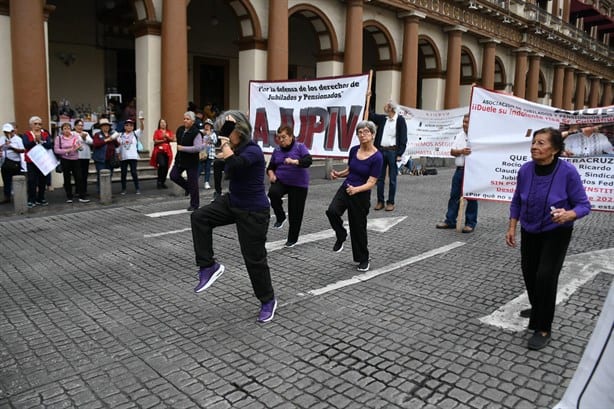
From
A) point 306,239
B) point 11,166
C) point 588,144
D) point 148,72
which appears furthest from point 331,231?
point 148,72

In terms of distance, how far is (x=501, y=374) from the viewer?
365 centimetres

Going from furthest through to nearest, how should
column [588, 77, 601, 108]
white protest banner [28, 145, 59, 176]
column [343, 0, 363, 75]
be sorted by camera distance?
column [588, 77, 601, 108] → column [343, 0, 363, 75] → white protest banner [28, 145, 59, 176]

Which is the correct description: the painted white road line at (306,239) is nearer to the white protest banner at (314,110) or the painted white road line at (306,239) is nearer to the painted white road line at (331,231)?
the painted white road line at (331,231)

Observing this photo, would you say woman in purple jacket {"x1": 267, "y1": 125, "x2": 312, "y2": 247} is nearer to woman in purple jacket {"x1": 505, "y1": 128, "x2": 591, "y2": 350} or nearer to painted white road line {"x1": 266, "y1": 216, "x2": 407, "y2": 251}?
painted white road line {"x1": 266, "y1": 216, "x2": 407, "y2": 251}

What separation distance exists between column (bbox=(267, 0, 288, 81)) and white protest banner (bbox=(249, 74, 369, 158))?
6.72 meters

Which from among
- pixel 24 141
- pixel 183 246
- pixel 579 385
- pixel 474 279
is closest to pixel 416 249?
pixel 474 279

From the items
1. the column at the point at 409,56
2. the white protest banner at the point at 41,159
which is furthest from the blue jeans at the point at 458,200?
the column at the point at 409,56

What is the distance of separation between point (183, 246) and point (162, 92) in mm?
8301

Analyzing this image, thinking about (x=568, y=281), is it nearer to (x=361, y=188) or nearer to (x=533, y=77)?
(x=361, y=188)

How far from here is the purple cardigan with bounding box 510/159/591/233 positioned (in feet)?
13.2

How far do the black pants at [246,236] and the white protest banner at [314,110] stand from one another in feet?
14.9

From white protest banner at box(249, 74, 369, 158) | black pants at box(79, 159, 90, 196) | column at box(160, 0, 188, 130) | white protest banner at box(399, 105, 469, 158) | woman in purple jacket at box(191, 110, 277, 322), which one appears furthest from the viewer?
white protest banner at box(399, 105, 469, 158)

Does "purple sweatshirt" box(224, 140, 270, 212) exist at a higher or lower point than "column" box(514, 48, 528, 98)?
lower

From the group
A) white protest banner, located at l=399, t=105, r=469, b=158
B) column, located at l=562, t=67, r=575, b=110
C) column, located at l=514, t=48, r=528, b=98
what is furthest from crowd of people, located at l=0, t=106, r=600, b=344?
column, located at l=562, t=67, r=575, b=110
